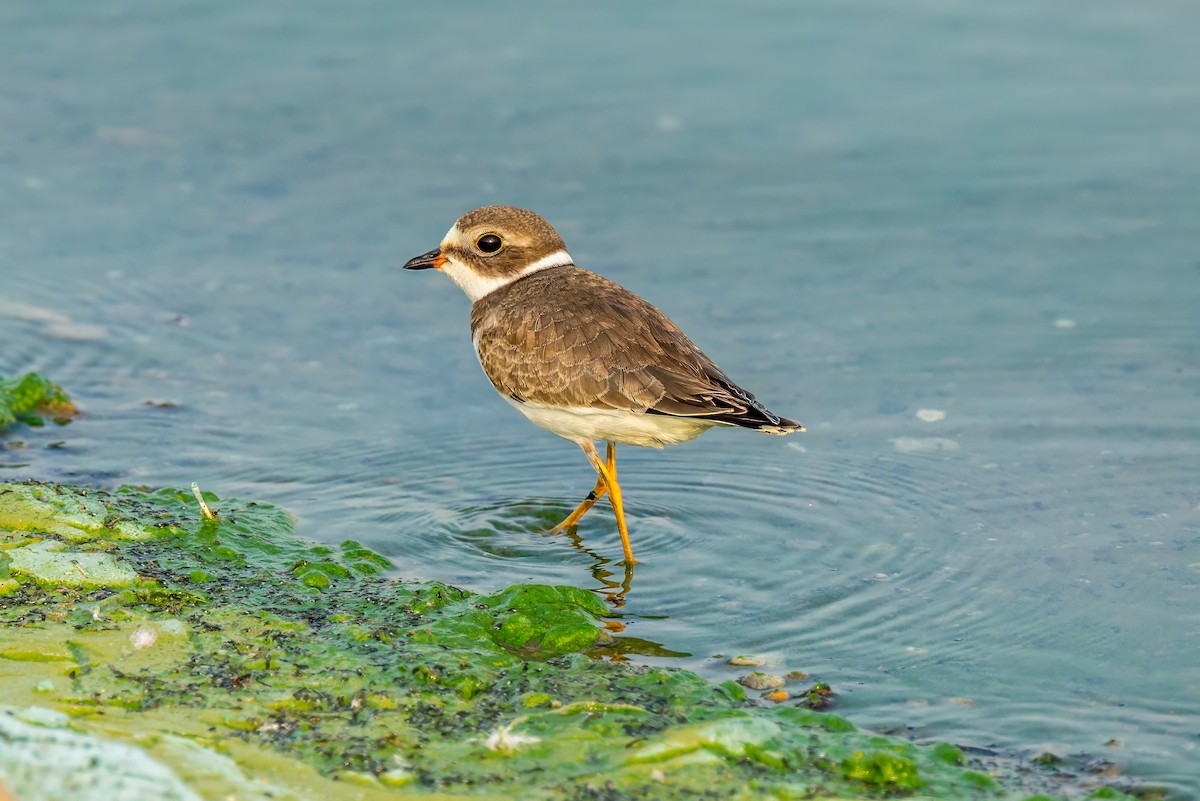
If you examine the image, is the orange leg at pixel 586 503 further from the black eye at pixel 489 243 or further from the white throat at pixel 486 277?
the black eye at pixel 489 243

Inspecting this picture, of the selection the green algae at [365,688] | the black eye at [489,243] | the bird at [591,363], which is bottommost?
the green algae at [365,688]

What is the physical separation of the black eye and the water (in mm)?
1275

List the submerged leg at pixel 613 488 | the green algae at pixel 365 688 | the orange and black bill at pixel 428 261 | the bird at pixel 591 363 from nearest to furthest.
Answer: the green algae at pixel 365 688
the bird at pixel 591 363
the submerged leg at pixel 613 488
the orange and black bill at pixel 428 261

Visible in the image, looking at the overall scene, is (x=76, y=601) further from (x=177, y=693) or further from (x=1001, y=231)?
(x=1001, y=231)

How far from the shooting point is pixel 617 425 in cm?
680

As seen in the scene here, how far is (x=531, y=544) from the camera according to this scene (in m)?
7.11

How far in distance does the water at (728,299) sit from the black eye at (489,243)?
4.18 feet

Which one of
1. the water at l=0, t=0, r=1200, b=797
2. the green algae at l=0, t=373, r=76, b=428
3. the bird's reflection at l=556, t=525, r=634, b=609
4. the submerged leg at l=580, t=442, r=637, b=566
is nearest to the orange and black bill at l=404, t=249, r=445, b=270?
the water at l=0, t=0, r=1200, b=797

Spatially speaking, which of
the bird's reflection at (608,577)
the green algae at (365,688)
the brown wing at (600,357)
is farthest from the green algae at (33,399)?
the bird's reflection at (608,577)

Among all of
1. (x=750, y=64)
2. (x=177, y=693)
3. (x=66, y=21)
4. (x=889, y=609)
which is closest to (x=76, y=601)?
(x=177, y=693)

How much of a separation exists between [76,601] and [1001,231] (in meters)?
7.54

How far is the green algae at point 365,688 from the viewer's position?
14.1ft

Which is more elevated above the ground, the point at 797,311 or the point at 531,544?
the point at 797,311

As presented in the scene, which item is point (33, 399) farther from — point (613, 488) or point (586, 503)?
point (613, 488)
